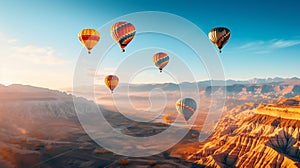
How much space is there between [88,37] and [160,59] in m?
22.7

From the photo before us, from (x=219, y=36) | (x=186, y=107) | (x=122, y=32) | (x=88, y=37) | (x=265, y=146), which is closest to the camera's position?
Result: (x=219, y=36)

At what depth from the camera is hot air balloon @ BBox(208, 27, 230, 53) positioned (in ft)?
173

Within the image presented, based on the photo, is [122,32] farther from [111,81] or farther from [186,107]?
[186,107]

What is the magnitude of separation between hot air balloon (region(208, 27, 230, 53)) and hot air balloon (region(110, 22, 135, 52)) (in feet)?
70.3

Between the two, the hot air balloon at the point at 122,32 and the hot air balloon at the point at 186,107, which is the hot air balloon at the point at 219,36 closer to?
the hot air balloon at the point at 186,107

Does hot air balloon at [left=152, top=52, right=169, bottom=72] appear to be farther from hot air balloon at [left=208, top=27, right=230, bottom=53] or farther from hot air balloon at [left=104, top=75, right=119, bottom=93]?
hot air balloon at [left=208, top=27, right=230, bottom=53]

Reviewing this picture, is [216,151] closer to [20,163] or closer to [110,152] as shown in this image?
[110,152]

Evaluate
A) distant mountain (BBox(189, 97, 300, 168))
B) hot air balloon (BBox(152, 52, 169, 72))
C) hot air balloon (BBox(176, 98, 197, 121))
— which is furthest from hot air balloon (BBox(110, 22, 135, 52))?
distant mountain (BBox(189, 97, 300, 168))

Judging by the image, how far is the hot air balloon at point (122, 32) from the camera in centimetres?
5544

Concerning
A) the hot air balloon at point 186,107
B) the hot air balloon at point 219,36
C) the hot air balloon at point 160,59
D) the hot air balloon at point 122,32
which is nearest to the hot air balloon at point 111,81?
the hot air balloon at point 160,59

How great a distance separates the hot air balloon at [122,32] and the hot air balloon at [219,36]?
843 inches

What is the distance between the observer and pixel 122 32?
5553 cm

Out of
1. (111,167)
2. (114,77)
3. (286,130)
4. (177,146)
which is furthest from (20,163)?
(286,130)

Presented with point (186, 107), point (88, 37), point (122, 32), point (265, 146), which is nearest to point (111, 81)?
point (88, 37)
